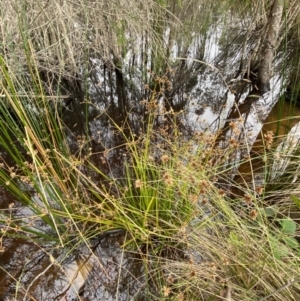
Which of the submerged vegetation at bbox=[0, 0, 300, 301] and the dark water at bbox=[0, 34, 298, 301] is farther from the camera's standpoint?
the dark water at bbox=[0, 34, 298, 301]

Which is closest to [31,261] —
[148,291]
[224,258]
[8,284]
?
[8,284]

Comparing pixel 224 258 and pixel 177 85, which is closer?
pixel 224 258

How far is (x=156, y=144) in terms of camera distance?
2.12 m

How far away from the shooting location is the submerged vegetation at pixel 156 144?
130 centimetres

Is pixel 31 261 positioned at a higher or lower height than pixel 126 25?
lower

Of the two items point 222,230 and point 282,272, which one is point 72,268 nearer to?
point 222,230

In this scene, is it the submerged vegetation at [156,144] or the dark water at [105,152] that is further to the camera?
Answer: the dark water at [105,152]

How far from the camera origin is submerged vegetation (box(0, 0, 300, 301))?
1300 millimetres

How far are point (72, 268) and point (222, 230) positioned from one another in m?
0.83

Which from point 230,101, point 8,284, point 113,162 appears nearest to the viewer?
point 8,284

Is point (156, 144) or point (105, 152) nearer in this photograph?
point (105, 152)

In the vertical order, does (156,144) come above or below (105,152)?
below

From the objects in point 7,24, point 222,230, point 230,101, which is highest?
point 7,24

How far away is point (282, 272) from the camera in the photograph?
116 centimetres
